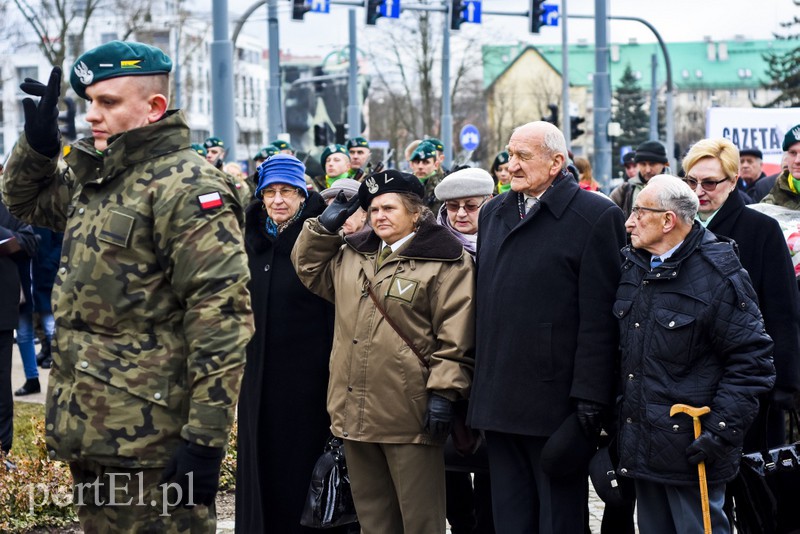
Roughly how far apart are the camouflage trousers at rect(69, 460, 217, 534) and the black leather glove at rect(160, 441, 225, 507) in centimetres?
16

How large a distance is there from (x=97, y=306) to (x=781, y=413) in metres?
3.44

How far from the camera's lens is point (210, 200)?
3896 millimetres

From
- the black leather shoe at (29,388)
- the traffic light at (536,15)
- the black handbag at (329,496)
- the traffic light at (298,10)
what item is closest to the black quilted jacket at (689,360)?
the black handbag at (329,496)

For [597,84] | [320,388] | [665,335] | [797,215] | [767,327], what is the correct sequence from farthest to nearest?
[597,84], [797,215], [320,388], [767,327], [665,335]

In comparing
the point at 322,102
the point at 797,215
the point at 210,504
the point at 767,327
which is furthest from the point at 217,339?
the point at 322,102

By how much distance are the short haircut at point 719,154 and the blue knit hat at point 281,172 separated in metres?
1.95

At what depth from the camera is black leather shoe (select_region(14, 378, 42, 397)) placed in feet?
35.8

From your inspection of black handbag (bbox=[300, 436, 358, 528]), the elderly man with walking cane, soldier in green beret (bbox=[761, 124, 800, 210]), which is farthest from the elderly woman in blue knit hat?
soldier in green beret (bbox=[761, 124, 800, 210])

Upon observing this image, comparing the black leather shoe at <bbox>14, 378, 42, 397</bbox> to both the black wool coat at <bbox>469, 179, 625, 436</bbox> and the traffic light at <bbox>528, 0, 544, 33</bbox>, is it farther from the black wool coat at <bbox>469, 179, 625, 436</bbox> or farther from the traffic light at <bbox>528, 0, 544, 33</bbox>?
the traffic light at <bbox>528, 0, 544, 33</bbox>

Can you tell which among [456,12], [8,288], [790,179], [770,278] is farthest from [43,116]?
[456,12]

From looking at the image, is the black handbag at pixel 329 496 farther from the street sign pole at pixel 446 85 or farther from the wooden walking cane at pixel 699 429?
the street sign pole at pixel 446 85

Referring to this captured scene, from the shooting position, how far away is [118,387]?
3822 millimetres

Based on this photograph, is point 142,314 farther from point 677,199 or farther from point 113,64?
point 677,199

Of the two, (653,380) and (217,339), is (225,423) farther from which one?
(653,380)
